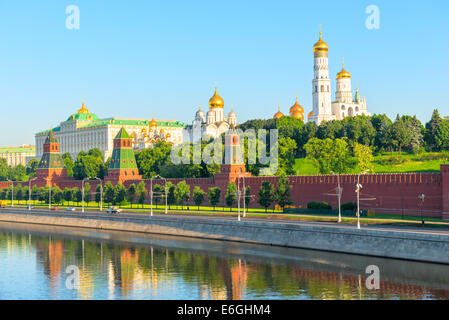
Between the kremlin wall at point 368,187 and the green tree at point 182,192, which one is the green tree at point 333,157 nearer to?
the kremlin wall at point 368,187

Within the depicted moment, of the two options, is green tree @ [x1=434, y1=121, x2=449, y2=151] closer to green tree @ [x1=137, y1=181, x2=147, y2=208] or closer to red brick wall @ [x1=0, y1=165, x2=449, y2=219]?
red brick wall @ [x1=0, y1=165, x2=449, y2=219]

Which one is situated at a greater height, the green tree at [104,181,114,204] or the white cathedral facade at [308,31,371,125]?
the white cathedral facade at [308,31,371,125]

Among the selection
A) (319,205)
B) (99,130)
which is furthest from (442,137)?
(99,130)

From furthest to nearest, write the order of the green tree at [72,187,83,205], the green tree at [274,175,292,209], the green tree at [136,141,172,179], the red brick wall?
the green tree at [136,141,172,179] → the green tree at [72,187,83,205] → the green tree at [274,175,292,209] → the red brick wall

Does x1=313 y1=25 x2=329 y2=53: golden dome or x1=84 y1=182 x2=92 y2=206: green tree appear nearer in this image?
x1=84 y1=182 x2=92 y2=206: green tree

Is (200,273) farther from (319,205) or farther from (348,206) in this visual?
(319,205)

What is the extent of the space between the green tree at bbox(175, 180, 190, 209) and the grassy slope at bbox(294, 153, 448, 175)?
24.3 metres

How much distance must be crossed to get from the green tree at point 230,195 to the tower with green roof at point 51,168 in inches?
1786

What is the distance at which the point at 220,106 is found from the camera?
14525cm

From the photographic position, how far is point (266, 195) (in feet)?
228

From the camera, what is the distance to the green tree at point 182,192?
78938 mm

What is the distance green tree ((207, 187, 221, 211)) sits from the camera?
7575 cm

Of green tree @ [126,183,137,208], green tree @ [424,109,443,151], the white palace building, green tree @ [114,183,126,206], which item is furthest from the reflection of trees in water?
the white palace building

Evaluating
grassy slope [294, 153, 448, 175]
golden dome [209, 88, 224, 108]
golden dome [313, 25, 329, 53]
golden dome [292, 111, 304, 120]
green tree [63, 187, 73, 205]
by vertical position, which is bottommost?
green tree [63, 187, 73, 205]
